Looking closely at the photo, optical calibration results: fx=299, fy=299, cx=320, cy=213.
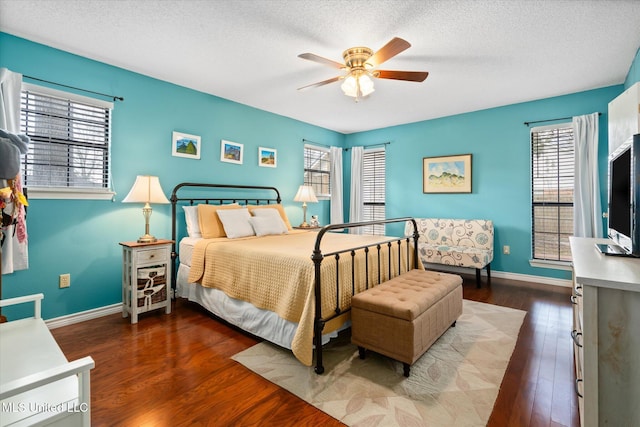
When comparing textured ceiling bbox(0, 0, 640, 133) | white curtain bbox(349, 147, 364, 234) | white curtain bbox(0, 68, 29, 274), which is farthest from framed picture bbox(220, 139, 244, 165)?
white curtain bbox(349, 147, 364, 234)

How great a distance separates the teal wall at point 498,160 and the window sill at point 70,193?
4537 mm

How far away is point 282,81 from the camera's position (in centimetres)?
354

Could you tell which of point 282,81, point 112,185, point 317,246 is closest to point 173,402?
point 317,246

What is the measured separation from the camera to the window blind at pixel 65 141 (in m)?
2.69

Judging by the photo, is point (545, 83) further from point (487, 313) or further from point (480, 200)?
point (487, 313)

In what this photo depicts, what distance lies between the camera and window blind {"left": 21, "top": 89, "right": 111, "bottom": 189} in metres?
2.69

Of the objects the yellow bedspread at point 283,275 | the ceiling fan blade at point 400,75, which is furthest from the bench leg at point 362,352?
the ceiling fan blade at point 400,75

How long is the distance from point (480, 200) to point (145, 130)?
186 inches

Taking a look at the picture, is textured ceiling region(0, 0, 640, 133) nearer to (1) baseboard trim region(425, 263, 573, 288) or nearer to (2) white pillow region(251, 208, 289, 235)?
(2) white pillow region(251, 208, 289, 235)

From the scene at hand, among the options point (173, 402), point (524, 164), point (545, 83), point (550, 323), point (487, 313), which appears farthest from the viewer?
point (524, 164)

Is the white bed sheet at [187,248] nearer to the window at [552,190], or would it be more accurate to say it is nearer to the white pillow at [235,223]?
the white pillow at [235,223]

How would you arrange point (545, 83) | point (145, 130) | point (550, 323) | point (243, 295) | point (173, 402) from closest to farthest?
point (173, 402), point (243, 295), point (550, 323), point (145, 130), point (545, 83)

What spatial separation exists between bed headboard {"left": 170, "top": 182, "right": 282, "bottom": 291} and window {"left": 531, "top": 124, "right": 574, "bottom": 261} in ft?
12.5

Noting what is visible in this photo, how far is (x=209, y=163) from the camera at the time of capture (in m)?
4.00
